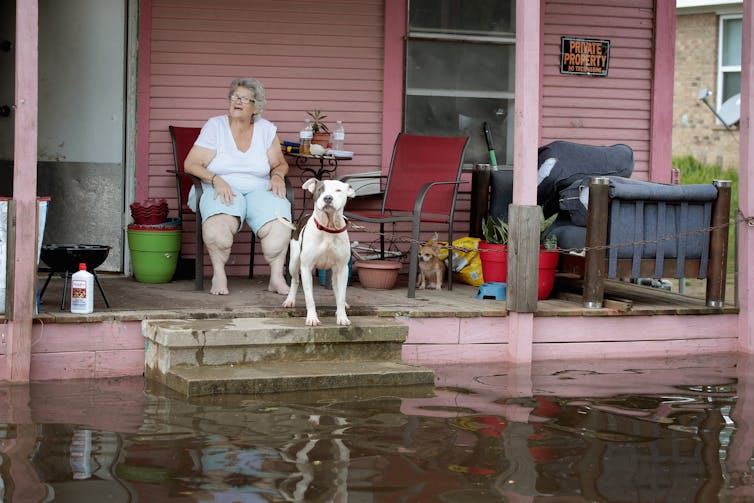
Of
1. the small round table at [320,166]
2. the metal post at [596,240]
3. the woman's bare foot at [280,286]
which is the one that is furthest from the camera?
the small round table at [320,166]

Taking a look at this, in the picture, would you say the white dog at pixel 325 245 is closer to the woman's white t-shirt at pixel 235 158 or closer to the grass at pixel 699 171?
the woman's white t-shirt at pixel 235 158

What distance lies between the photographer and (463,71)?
766cm

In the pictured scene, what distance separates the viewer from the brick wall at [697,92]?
57.8 feet

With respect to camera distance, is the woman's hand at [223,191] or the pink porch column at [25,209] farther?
the woman's hand at [223,191]

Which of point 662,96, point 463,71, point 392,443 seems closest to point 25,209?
point 392,443

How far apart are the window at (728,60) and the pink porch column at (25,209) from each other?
47.9 feet

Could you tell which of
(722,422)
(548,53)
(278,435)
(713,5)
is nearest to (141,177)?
(548,53)

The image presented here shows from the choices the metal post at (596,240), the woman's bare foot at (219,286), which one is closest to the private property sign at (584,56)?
the metal post at (596,240)

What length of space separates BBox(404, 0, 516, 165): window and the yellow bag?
793 millimetres

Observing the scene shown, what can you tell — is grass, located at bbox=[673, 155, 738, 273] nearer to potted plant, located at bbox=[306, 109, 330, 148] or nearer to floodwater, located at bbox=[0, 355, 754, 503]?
potted plant, located at bbox=[306, 109, 330, 148]

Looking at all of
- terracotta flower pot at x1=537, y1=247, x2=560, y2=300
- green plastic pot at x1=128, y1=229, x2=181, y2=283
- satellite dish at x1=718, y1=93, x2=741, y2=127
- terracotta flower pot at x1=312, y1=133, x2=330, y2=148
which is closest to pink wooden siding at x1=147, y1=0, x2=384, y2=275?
terracotta flower pot at x1=312, y1=133, x2=330, y2=148

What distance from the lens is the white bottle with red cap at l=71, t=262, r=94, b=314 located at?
17.4ft

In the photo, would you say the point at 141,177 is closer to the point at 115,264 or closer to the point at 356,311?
the point at 115,264

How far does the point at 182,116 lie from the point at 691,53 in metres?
12.6
